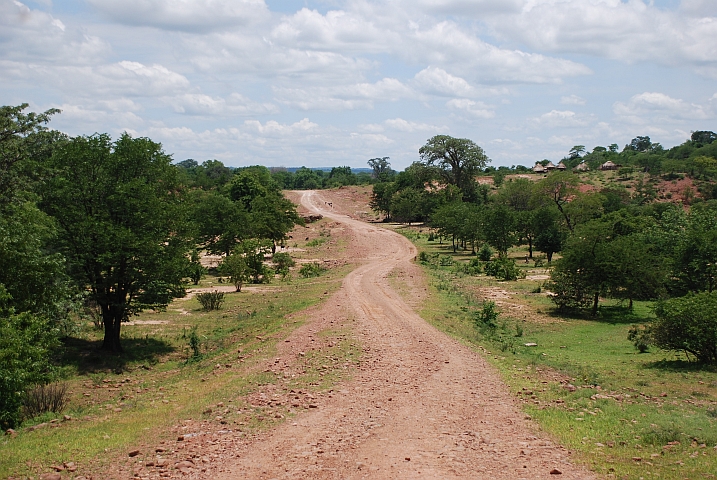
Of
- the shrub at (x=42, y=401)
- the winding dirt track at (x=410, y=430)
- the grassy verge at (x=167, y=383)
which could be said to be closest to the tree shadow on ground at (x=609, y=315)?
the grassy verge at (x=167, y=383)

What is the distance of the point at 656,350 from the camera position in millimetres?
21234

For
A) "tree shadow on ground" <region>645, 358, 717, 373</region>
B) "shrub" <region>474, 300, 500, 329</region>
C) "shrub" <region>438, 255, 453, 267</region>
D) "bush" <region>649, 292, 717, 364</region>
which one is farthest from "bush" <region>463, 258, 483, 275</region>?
"tree shadow on ground" <region>645, 358, 717, 373</region>

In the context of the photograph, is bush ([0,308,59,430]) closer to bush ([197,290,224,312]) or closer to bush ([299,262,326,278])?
bush ([197,290,224,312])

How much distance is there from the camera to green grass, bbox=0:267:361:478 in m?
10.6

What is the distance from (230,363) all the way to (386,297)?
11.4m

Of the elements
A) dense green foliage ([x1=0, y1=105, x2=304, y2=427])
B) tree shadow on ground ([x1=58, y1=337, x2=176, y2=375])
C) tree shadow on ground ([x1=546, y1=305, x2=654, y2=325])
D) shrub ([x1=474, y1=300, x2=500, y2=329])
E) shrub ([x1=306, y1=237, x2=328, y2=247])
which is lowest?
tree shadow on ground ([x1=58, y1=337, x2=176, y2=375])

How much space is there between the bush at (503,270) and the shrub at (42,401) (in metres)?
29.2

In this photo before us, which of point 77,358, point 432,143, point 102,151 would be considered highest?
point 432,143

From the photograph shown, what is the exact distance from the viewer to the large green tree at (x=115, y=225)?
63.5 feet

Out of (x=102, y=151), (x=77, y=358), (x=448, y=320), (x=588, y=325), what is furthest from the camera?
(x=588, y=325)

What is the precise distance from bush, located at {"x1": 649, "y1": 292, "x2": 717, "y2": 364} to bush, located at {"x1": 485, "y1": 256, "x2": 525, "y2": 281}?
19.1 m

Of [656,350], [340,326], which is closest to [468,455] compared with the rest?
[340,326]

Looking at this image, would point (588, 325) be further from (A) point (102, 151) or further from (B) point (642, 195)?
(B) point (642, 195)

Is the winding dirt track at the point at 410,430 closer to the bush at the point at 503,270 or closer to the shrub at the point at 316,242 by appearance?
the bush at the point at 503,270
